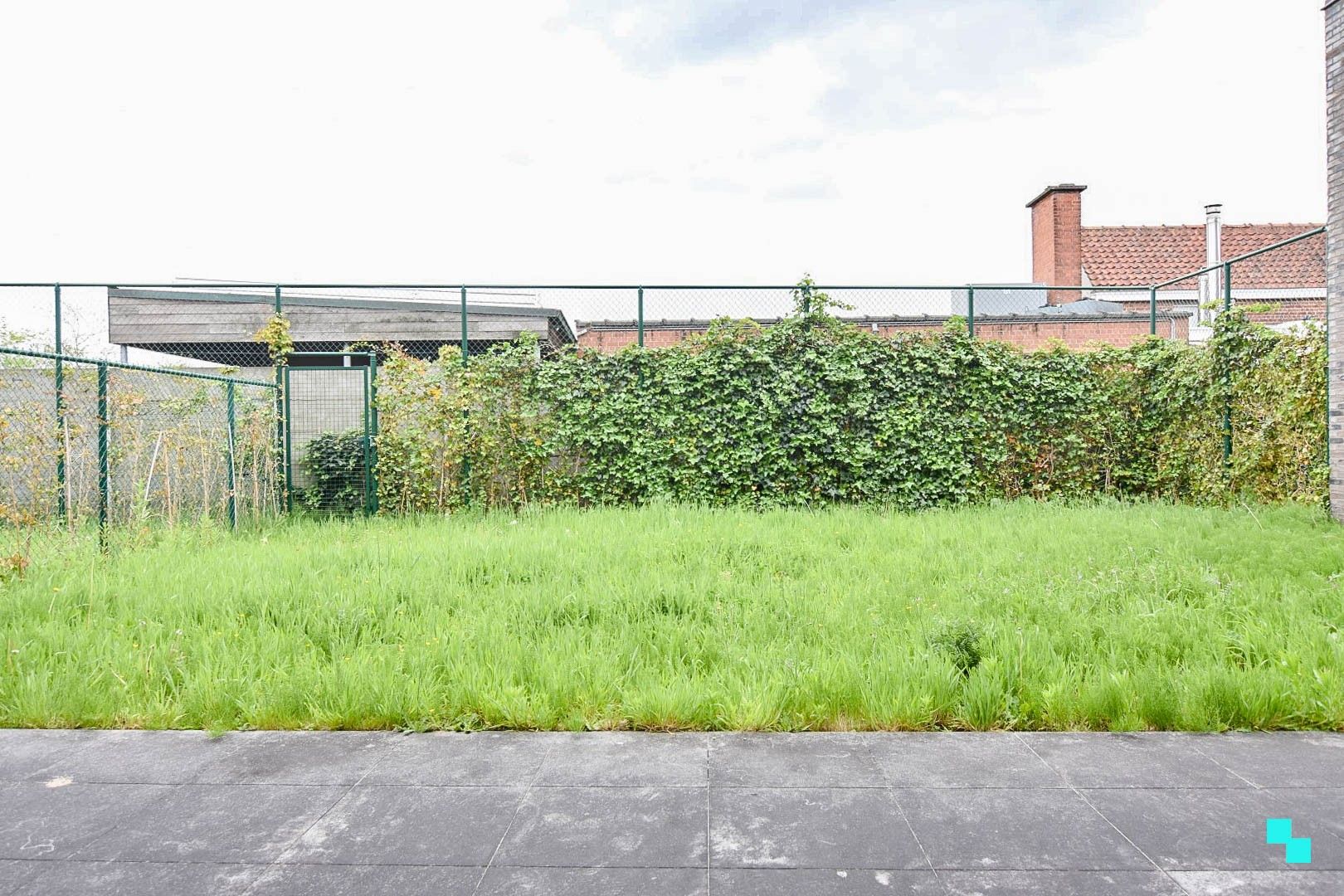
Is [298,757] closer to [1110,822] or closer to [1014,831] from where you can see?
[1014,831]

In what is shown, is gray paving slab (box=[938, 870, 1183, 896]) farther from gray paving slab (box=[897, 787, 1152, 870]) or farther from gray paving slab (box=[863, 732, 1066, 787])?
gray paving slab (box=[863, 732, 1066, 787])

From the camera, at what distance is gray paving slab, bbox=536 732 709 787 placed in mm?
2666

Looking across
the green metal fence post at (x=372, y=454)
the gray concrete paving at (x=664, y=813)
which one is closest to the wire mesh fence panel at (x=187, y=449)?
the green metal fence post at (x=372, y=454)

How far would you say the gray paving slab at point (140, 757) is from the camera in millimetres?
2785

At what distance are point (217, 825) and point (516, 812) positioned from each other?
954 mm

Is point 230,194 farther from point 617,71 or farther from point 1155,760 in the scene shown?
point 1155,760

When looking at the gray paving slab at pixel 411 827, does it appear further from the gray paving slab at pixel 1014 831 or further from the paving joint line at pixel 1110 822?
the paving joint line at pixel 1110 822

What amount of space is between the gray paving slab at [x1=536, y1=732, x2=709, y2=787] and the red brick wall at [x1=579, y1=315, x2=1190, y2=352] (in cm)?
684

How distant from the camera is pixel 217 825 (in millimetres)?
2391

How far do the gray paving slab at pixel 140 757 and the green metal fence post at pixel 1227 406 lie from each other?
9.84 metres

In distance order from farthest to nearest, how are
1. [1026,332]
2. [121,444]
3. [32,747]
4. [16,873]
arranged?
[1026,332] → [121,444] → [32,747] → [16,873]

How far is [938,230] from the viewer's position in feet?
49.7

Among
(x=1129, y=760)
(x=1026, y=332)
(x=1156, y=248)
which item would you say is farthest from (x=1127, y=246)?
(x=1129, y=760)

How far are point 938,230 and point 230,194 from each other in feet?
42.7
